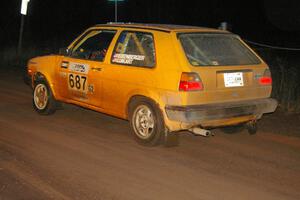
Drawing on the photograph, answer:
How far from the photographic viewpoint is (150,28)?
7.27m

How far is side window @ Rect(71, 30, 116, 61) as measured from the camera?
7.92 m

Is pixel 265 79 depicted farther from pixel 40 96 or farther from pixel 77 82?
pixel 40 96

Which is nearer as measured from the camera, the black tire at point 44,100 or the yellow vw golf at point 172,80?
the yellow vw golf at point 172,80

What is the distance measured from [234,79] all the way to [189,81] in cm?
73

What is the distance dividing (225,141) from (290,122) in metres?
1.84

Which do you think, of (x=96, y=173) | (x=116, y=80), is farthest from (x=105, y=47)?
(x=96, y=173)

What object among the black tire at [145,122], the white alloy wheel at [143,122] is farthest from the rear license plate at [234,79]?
the white alloy wheel at [143,122]

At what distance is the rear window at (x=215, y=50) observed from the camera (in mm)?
6891

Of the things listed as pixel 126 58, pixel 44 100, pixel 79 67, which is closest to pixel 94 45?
pixel 79 67

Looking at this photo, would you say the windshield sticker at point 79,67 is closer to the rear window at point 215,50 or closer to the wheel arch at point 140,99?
the wheel arch at point 140,99

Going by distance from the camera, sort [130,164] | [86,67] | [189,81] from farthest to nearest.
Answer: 1. [86,67]
2. [189,81]
3. [130,164]

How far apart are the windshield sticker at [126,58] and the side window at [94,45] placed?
0.31m

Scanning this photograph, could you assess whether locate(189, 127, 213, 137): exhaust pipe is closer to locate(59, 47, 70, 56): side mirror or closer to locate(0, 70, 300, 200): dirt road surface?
locate(0, 70, 300, 200): dirt road surface

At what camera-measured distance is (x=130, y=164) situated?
6.24 m
